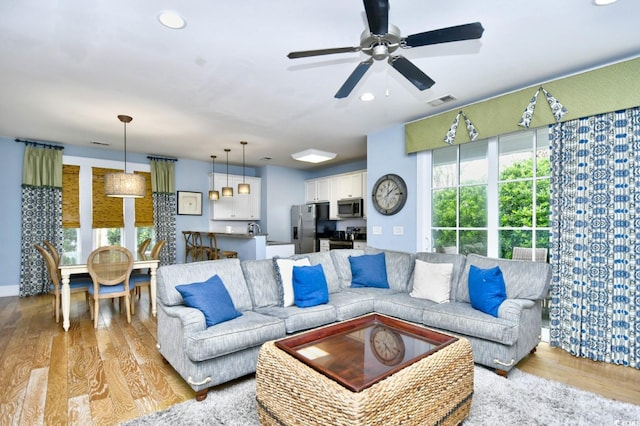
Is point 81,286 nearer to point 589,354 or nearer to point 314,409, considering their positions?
point 314,409

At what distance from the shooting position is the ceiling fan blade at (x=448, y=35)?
175 centimetres

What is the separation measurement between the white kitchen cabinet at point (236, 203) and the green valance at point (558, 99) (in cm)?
459

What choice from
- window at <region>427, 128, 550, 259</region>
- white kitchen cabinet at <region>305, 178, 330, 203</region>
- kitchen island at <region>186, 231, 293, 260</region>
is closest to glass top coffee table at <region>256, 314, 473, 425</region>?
window at <region>427, 128, 550, 259</region>

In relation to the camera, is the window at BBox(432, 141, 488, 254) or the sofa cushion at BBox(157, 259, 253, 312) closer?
the sofa cushion at BBox(157, 259, 253, 312)

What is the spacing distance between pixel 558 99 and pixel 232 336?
3632 millimetres

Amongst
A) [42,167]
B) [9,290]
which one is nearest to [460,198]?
[42,167]

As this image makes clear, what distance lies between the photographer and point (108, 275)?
3.89m

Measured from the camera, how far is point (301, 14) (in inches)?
87.3

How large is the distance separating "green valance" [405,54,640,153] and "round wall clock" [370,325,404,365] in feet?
8.55

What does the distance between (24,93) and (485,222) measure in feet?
17.5

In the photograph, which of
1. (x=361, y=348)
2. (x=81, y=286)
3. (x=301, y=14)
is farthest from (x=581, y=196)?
(x=81, y=286)

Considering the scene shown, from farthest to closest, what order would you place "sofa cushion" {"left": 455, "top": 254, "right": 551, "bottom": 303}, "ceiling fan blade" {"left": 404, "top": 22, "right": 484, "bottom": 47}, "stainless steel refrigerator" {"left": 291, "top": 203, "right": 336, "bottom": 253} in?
"stainless steel refrigerator" {"left": 291, "top": 203, "right": 336, "bottom": 253}, "sofa cushion" {"left": 455, "top": 254, "right": 551, "bottom": 303}, "ceiling fan blade" {"left": 404, "top": 22, "right": 484, "bottom": 47}

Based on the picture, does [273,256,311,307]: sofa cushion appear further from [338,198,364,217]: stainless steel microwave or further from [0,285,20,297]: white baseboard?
[0,285,20,297]: white baseboard

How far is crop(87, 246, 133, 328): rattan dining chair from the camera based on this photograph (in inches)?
148
